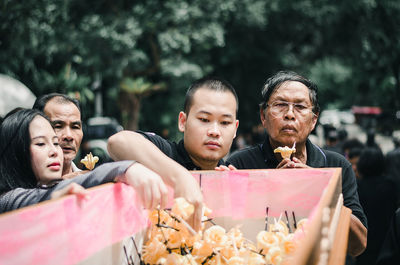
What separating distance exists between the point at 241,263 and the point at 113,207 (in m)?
0.50

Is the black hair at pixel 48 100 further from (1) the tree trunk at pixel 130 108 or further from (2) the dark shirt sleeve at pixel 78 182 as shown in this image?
(1) the tree trunk at pixel 130 108

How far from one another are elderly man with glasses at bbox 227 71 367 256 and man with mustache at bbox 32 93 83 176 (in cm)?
102

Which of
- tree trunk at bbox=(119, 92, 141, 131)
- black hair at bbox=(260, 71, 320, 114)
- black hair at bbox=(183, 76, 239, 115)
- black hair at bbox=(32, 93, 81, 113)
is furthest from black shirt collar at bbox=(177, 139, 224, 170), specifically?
tree trunk at bbox=(119, 92, 141, 131)

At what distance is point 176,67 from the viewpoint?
43.7 ft

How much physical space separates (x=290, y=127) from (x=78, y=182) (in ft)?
4.28

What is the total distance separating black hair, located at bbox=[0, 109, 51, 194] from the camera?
1862 millimetres

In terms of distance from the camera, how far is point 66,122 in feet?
9.41

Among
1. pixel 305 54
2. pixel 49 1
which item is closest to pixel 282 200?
pixel 49 1

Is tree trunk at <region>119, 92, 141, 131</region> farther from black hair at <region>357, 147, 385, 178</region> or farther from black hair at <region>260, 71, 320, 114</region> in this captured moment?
black hair at <region>260, 71, 320, 114</region>

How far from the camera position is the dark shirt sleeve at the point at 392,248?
6.25ft

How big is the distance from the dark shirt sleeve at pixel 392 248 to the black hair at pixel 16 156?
1583 mm

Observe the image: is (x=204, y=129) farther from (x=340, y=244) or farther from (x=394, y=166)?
(x=394, y=166)

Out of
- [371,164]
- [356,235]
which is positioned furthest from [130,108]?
[356,235]

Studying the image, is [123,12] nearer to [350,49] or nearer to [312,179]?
[350,49]
